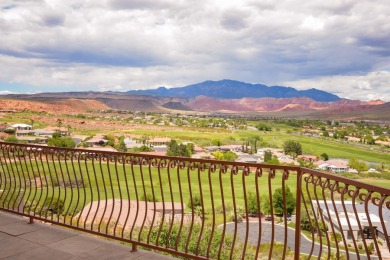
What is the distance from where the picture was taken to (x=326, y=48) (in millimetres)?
120750

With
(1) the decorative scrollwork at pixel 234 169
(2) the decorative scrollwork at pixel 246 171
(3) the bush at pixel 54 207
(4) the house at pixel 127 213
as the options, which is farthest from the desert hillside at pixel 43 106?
(2) the decorative scrollwork at pixel 246 171

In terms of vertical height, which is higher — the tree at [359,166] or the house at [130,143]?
the house at [130,143]

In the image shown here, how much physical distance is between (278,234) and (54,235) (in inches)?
939

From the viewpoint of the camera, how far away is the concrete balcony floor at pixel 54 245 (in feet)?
12.0

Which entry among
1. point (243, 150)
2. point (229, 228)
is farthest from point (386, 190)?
point (243, 150)

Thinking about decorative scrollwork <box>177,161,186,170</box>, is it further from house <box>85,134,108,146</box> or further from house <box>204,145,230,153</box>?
house <box>204,145,230,153</box>

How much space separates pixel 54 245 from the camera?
3920 mm

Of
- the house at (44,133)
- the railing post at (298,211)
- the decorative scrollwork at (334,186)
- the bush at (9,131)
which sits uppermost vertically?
the decorative scrollwork at (334,186)

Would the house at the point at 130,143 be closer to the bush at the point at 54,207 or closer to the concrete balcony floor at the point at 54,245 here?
the bush at the point at 54,207

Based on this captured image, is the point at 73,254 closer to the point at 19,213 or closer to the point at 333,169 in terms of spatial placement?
the point at 19,213

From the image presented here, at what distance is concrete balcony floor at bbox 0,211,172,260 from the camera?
12.0 feet

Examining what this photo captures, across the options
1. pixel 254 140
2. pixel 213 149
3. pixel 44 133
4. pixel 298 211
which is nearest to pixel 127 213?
pixel 298 211

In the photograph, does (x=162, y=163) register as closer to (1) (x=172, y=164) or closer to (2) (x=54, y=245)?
(1) (x=172, y=164)

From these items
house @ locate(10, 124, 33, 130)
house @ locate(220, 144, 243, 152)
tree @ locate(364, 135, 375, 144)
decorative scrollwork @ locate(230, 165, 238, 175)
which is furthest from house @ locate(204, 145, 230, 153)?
decorative scrollwork @ locate(230, 165, 238, 175)
